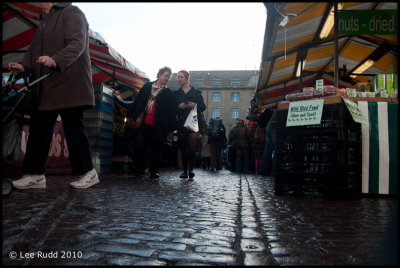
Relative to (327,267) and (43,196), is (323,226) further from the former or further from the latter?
(43,196)

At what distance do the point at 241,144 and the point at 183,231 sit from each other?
359 inches

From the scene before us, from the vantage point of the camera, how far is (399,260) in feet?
2.16

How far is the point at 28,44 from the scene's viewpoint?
26.9 ft

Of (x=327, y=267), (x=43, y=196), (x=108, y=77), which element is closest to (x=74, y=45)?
(x=43, y=196)

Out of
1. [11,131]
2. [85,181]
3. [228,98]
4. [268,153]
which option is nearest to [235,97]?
[228,98]

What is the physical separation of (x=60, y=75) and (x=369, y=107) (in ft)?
12.4

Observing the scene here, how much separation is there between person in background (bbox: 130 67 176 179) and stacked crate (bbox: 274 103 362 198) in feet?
8.80

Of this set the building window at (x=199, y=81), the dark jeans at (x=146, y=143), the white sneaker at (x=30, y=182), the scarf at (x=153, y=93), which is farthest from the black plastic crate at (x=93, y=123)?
the building window at (x=199, y=81)

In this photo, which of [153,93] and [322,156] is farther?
[153,93]

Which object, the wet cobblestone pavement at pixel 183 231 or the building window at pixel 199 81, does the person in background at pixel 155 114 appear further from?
the building window at pixel 199 81

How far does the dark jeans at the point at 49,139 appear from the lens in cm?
377

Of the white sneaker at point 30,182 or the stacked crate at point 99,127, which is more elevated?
the stacked crate at point 99,127
